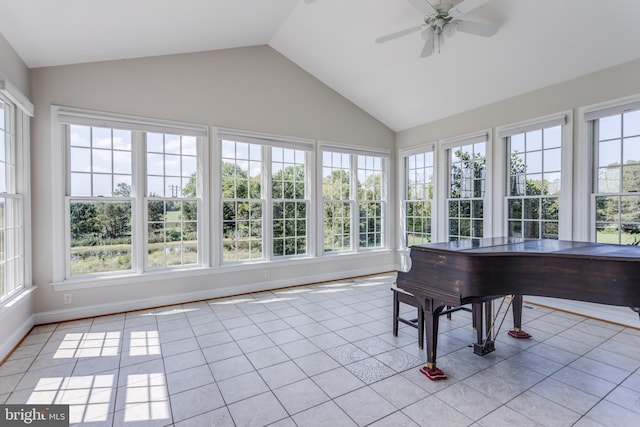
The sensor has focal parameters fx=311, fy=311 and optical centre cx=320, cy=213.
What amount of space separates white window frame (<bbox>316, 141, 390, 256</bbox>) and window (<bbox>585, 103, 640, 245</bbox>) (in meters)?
3.25

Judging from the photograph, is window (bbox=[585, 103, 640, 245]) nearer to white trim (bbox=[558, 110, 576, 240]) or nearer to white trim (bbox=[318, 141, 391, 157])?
white trim (bbox=[558, 110, 576, 240])

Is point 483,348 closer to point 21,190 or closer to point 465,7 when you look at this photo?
point 465,7

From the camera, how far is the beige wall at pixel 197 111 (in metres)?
3.56

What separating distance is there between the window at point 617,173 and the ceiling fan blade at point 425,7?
2.43m

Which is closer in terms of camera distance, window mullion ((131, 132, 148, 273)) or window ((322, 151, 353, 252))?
window mullion ((131, 132, 148, 273))

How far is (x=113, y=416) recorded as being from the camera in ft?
6.59

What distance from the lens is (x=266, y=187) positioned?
505cm

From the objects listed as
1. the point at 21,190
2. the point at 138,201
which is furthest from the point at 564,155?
the point at 21,190

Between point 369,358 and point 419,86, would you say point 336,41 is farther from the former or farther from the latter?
point 369,358

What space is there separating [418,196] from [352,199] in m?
1.30

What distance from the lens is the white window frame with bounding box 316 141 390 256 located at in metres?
5.53

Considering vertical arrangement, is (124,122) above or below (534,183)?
above

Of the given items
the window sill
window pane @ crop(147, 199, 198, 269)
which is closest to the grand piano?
the window sill

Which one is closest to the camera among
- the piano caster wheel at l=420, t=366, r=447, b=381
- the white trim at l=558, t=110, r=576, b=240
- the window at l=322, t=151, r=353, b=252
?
the piano caster wheel at l=420, t=366, r=447, b=381
